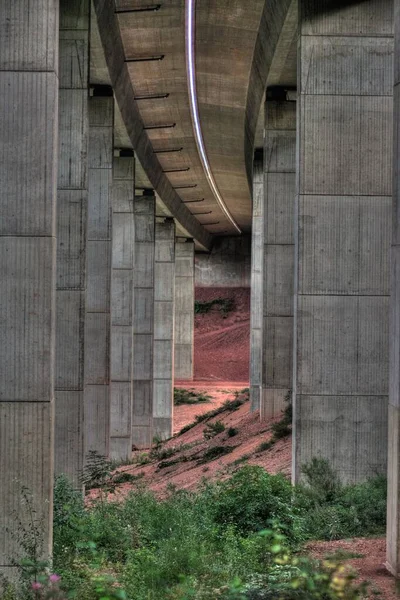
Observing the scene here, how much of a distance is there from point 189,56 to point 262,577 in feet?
58.9

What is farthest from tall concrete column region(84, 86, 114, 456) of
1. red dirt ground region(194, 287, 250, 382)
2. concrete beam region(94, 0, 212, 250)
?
red dirt ground region(194, 287, 250, 382)

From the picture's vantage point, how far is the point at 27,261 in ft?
34.8

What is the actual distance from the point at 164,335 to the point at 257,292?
10161 millimetres

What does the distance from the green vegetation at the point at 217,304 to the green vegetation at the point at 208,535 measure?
212 feet

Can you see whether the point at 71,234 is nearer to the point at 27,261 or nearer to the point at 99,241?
the point at 99,241

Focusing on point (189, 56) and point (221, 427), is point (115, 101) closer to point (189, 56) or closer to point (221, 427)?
point (189, 56)

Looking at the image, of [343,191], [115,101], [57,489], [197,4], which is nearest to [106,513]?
[57,489]

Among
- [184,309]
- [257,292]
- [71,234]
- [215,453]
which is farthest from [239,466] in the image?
[184,309]

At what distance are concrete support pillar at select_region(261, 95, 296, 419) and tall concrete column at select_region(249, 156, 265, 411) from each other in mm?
6919

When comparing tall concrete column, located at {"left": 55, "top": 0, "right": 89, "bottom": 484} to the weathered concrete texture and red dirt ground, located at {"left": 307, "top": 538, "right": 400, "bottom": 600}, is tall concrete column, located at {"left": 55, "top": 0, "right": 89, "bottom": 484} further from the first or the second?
the weathered concrete texture

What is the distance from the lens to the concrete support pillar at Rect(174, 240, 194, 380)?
66.0m

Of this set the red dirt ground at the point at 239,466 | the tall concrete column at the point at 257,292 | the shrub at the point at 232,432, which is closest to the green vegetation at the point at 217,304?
the red dirt ground at the point at 239,466

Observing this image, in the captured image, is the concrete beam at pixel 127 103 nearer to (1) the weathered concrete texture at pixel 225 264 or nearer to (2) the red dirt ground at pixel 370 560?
(2) the red dirt ground at pixel 370 560

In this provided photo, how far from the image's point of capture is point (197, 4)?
71.5 ft
